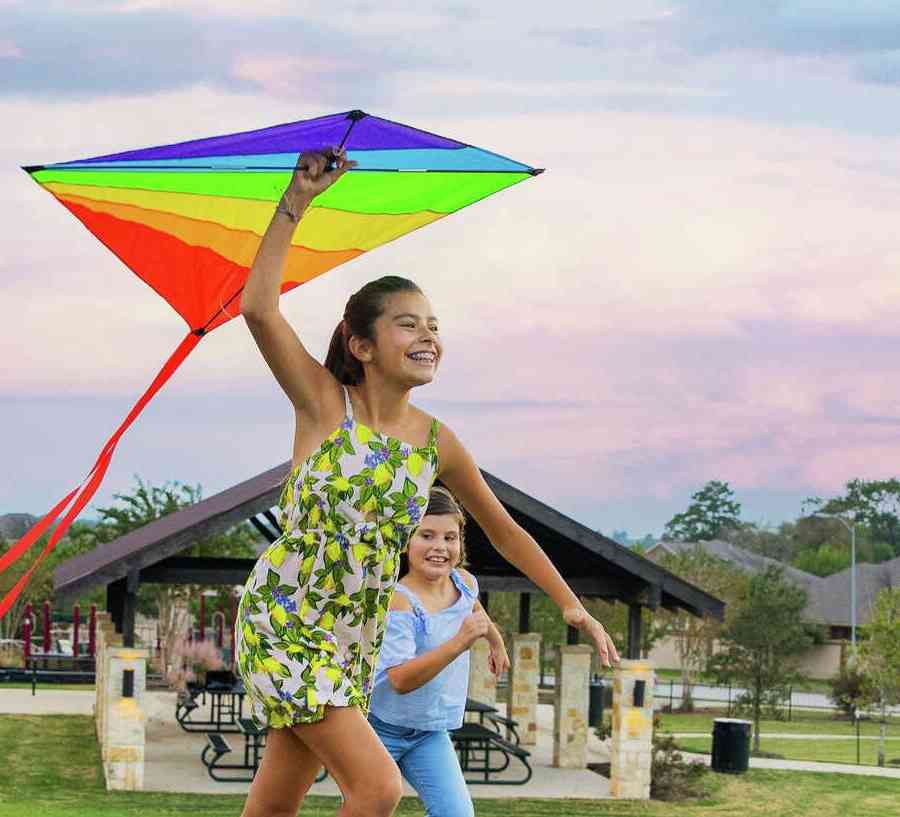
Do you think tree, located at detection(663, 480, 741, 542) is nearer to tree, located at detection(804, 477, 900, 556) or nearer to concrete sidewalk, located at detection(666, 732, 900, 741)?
tree, located at detection(804, 477, 900, 556)

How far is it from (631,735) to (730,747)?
3987mm

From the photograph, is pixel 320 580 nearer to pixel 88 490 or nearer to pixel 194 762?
pixel 88 490

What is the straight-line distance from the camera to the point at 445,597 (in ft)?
20.6

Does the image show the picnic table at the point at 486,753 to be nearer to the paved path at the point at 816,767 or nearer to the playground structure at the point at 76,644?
the paved path at the point at 816,767

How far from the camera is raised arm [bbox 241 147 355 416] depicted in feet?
15.0

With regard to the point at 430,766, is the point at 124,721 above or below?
below

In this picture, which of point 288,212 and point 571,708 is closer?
point 288,212

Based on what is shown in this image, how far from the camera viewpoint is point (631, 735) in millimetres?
20219

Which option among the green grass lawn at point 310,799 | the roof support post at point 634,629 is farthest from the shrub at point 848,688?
the roof support post at point 634,629

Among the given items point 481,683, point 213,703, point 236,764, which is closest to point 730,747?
point 481,683

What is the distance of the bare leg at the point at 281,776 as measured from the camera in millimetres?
4719

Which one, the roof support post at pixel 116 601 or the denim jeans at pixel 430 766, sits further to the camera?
the roof support post at pixel 116 601

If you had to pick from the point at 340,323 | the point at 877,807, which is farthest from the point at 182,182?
the point at 877,807

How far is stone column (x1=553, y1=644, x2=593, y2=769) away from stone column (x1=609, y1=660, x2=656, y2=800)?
269 centimetres
